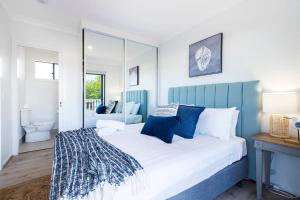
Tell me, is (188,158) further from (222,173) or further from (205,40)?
(205,40)

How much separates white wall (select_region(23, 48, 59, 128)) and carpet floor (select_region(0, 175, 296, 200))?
10.5ft

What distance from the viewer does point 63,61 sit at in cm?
336

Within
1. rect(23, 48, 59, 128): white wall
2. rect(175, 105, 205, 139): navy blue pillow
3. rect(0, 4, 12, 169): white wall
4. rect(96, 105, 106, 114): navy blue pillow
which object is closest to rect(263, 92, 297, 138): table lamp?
rect(175, 105, 205, 139): navy blue pillow

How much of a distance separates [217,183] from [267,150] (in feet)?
2.09

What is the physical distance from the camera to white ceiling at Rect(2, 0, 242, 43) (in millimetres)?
2369

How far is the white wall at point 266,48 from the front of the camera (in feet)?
5.84

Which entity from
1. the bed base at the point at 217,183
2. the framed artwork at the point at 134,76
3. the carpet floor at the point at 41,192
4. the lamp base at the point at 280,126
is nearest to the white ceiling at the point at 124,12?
the framed artwork at the point at 134,76

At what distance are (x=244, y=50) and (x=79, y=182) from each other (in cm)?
249

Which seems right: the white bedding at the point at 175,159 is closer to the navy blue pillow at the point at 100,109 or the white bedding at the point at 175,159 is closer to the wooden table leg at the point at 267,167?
the wooden table leg at the point at 267,167

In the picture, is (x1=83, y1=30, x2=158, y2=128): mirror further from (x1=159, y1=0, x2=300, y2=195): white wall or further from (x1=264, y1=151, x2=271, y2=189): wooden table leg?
Answer: (x1=264, y1=151, x2=271, y2=189): wooden table leg

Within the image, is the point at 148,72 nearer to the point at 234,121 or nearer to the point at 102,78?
the point at 102,78

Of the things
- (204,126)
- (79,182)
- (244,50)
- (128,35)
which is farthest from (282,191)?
(128,35)

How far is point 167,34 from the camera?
351 centimetres

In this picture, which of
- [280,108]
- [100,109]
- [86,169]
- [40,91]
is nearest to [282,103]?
[280,108]
